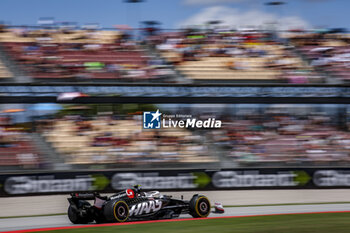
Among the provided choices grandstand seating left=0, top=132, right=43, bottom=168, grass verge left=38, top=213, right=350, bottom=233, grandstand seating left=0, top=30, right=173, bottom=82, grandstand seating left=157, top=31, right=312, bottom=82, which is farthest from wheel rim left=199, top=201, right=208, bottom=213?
grandstand seating left=157, top=31, right=312, bottom=82

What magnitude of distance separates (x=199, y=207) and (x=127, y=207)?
2113 millimetres

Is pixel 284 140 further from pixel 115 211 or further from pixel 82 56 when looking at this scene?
pixel 115 211

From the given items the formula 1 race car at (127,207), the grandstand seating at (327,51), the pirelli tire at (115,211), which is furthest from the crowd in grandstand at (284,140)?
the pirelli tire at (115,211)

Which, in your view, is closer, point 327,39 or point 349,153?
point 349,153

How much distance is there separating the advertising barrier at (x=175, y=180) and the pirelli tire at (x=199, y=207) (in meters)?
3.63

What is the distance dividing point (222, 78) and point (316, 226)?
33.5 feet

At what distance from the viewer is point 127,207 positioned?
41.3 feet

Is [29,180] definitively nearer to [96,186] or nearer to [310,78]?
[96,186]

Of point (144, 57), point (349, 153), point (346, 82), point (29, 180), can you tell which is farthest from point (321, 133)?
point (29, 180)

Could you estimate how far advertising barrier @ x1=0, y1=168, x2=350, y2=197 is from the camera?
15859 mm

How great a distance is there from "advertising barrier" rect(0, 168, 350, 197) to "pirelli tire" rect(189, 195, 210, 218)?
3627 millimetres

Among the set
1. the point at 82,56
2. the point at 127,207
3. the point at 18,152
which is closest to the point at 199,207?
the point at 127,207

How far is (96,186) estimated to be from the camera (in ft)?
54.2

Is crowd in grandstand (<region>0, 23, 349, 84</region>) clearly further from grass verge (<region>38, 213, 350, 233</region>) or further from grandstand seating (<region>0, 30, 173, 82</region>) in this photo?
grass verge (<region>38, 213, 350, 233</region>)
